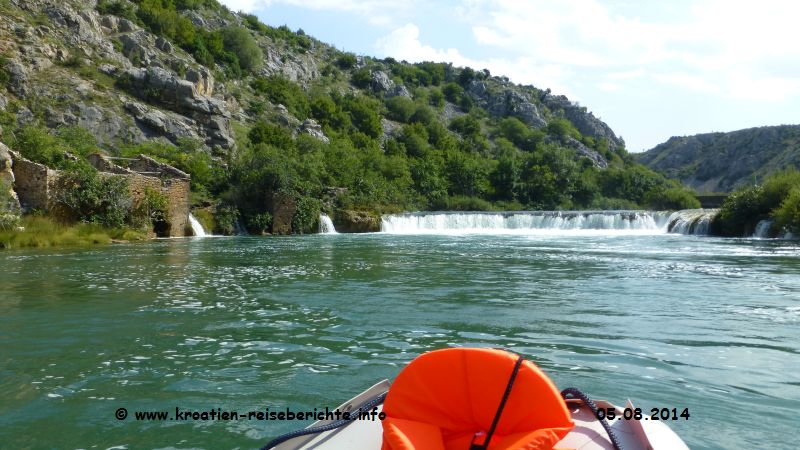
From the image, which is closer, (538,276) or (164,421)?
(164,421)

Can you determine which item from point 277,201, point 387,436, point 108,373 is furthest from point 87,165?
point 387,436

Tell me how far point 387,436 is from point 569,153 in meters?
70.2

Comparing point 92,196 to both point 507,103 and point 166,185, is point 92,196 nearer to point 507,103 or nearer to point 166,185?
point 166,185

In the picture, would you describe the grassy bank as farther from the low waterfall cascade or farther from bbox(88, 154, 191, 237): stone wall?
the low waterfall cascade

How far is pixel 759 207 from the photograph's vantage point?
2856 centimetres

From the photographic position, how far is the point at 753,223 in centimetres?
2834

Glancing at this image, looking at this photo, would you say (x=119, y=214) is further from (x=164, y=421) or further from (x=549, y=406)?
(x=549, y=406)

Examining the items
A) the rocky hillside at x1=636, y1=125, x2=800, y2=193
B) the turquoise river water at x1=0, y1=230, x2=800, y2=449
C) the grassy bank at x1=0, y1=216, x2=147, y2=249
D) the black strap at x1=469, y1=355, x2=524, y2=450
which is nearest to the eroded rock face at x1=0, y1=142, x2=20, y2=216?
the grassy bank at x1=0, y1=216, x2=147, y2=249

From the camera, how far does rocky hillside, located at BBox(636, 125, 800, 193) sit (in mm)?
96750

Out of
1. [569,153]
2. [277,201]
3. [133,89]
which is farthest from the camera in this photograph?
[569,153]

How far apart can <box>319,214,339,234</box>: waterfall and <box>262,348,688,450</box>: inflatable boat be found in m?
33.9

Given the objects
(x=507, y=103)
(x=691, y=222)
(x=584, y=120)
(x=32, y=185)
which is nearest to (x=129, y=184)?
(x=32, y=185)

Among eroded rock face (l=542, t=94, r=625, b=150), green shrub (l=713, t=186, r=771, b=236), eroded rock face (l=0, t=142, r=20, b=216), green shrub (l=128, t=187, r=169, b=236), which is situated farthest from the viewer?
eroded rock face (l=542, t=94, r=625, b=150)

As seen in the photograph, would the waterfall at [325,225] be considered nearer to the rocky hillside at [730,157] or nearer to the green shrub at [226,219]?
the green shrub at [226,219]
